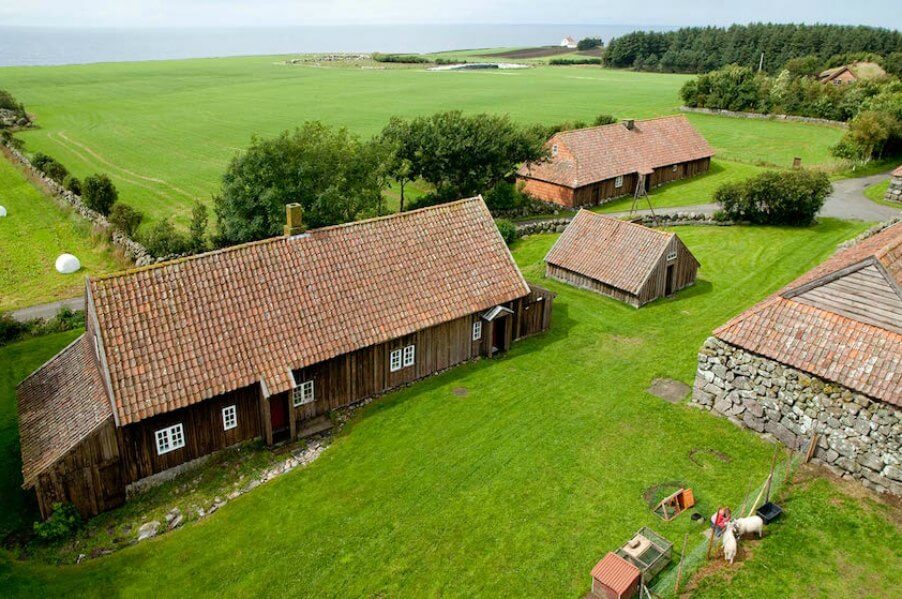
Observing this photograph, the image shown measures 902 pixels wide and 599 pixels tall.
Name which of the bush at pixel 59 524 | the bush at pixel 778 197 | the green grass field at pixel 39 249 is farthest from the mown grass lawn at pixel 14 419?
the bush at pixel 778 197

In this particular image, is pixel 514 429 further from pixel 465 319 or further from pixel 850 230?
pixel 850 230

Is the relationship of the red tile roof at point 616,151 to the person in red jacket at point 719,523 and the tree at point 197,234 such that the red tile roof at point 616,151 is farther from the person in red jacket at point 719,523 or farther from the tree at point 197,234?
the person in red jacket at point 719,523

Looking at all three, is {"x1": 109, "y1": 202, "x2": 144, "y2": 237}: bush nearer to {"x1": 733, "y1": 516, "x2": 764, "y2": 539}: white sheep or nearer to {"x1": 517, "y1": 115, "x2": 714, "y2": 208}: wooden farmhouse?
{"x1": 517, "y1": 115, "x2": 714, "y2": 208}: wooden farmhouse

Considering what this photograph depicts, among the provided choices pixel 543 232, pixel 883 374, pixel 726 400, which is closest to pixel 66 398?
pixel 726 400

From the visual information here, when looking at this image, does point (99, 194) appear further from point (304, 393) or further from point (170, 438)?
point (170, 438)

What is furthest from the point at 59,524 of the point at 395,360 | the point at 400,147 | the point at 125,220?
the point at 400,147
